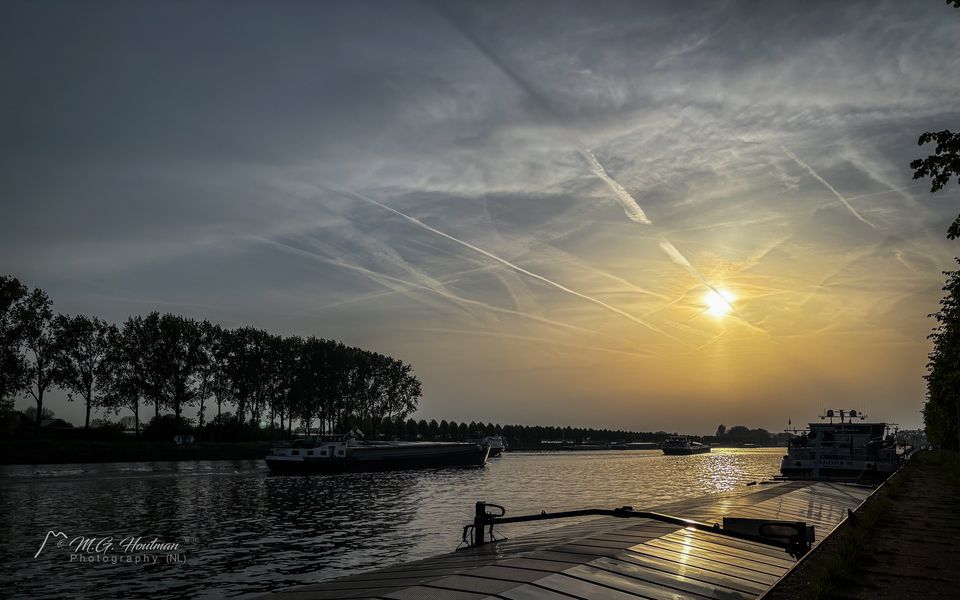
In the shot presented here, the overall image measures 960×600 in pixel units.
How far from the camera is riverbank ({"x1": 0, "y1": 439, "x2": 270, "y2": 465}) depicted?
10919 centimetres

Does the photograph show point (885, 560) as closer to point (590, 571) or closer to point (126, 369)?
point (590, 571)

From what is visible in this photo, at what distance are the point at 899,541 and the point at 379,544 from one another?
1089 inches

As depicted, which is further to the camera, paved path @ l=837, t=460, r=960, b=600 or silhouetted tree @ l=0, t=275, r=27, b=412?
silhouetted tree @ l=0, t=275, r=27, b=412

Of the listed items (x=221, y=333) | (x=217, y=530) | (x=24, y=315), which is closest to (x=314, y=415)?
(x=221, y=333)

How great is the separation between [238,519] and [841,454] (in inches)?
2644

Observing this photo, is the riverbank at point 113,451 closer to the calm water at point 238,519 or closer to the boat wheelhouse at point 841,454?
the calm water at point 238,519

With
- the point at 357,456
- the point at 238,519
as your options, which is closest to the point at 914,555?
the point at 238,519

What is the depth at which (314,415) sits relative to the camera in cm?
18875

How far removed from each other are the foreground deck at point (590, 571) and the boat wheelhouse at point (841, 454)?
59046mm

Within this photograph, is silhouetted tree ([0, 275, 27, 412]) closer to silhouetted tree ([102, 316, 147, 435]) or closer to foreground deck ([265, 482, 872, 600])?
silhouetted tree ([102, 316, 147, 435])

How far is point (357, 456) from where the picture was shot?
12950cm

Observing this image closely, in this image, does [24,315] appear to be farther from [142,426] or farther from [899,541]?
[899,541]

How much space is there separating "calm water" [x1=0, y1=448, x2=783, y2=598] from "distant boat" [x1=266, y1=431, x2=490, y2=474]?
15.1 metres

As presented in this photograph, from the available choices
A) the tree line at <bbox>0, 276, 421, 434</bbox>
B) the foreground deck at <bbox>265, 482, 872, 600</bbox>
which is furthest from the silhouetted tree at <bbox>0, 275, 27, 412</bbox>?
the foreground deck at <bbox>265, 482, 872, 600</bbox>
